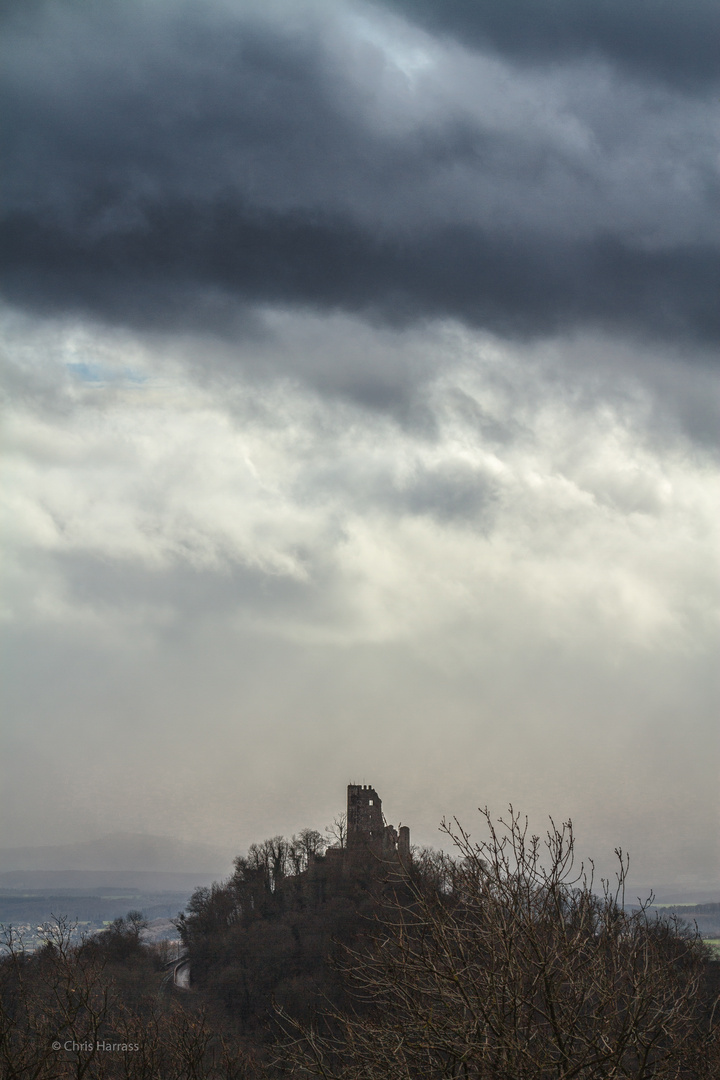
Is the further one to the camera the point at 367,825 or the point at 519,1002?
the point at 367,825

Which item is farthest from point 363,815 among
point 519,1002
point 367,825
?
point 519,1002

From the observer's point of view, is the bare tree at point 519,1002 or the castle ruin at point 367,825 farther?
the castle ruin at point 367,825

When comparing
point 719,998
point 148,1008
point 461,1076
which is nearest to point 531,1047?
point 461,1076

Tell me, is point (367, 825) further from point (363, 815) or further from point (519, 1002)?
point (519, 1002)

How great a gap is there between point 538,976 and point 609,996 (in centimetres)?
79

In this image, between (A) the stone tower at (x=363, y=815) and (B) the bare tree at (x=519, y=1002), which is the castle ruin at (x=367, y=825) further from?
(B) the bare tree at (x=519, y=1002)

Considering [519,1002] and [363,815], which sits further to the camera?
[363,815]

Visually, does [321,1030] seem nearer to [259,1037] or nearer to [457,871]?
[259,1037]

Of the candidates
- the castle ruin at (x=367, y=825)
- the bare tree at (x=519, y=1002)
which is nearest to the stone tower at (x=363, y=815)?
the castle ruin at (x=367, y=825)

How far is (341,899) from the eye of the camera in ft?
224

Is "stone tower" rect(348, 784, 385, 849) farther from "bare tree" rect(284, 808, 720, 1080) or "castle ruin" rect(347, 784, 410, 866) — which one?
"bare tree" rect(284, 808, 720, 1080)

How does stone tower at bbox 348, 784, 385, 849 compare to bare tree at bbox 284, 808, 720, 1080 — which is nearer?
bare tree at bbox 284, 808, 720, 1080

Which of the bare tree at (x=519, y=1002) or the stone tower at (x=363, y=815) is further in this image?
the stone tower at (x=363, y=815)

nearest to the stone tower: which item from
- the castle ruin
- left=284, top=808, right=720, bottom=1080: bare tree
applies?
the castle ruin
